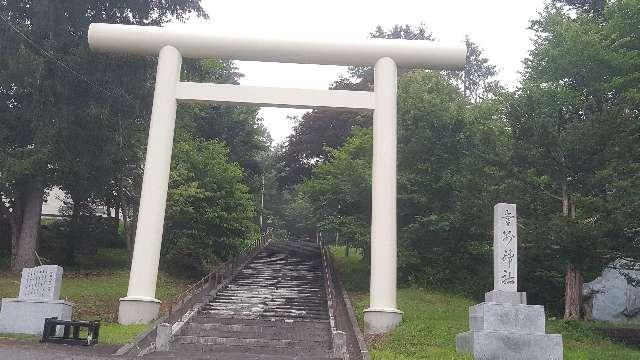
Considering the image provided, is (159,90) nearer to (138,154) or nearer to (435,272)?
(138,154)

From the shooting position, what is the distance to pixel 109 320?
14.1 m

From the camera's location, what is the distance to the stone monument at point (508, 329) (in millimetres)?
10055

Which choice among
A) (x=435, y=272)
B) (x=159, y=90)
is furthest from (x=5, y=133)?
(x=435, y=272)

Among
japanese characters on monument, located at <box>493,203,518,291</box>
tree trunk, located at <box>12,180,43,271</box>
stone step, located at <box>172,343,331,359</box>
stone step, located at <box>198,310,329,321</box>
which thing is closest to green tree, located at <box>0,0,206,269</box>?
tree trunk, located at <box>12,180,43,271</box>

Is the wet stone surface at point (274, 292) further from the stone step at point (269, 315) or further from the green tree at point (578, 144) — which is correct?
the green tree at point (578, 144)

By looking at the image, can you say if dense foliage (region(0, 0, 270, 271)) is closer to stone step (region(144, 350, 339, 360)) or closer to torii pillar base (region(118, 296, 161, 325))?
torii pillar base (region(118, 296, 161, 325))

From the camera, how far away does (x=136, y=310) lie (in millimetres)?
13250

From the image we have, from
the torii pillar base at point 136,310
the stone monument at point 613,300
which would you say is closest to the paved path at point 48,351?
the torii pillar base at point 136,310

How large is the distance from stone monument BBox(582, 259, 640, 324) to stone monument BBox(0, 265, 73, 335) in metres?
14.4

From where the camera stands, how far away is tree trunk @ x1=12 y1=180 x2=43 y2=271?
62.2 feet

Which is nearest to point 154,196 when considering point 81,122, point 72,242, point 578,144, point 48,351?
point 48,351

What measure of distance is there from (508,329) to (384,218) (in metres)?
4.29

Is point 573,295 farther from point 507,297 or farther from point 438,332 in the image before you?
point 507,297

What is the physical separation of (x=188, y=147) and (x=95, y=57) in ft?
13.4
